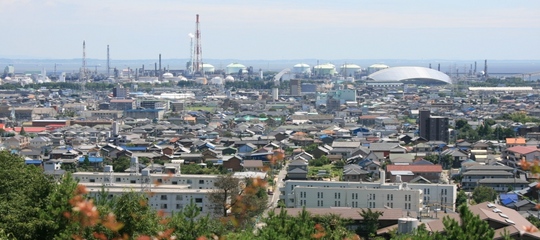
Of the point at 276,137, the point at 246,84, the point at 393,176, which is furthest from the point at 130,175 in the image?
the point at 246,84

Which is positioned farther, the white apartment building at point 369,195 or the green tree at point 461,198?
the green tree at point 461,198

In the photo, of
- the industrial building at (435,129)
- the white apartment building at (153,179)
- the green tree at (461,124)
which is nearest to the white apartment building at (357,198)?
the white apartment building at (153,179)

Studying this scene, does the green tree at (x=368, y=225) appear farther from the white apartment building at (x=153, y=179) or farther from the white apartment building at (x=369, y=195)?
the white apartment building at (x=153, y=179)

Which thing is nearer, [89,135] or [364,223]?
[364,223]

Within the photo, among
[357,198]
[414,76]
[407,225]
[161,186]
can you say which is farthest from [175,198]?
[414,76]

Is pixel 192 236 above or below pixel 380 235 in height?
above

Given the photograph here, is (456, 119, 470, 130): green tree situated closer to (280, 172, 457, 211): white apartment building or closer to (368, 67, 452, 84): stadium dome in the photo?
(280, 172, 457, 211): white apartment building

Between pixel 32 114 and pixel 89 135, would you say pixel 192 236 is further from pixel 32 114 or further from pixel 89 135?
pixel 32 114

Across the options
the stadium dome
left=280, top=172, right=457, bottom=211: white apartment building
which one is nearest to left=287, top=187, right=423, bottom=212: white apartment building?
left=280, top=172, right=457, bottom=211: white apartment building
